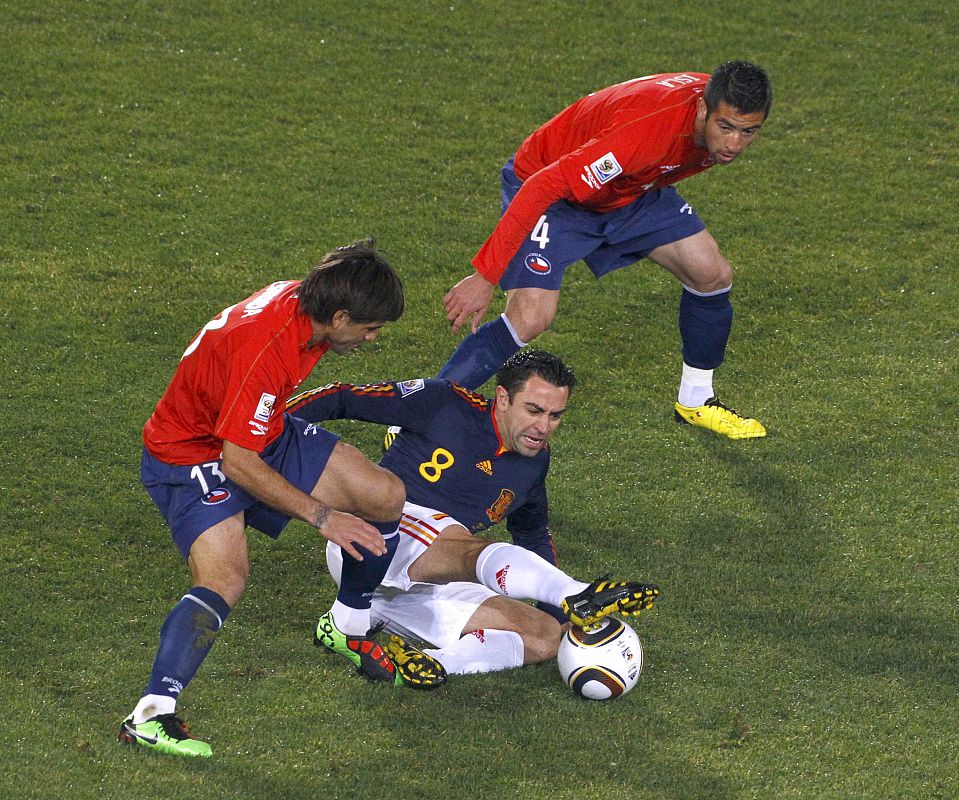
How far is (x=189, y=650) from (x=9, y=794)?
73cm

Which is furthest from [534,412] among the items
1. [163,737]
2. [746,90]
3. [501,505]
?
Answer: [163,737]

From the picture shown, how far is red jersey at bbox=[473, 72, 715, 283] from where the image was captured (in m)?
6.72

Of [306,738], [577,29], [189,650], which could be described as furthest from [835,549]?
A: [577,29]

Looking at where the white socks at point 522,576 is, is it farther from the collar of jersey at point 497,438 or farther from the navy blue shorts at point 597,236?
the navy blue shorts at point 597,236

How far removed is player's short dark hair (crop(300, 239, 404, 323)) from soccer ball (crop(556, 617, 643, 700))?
1477 millimetres

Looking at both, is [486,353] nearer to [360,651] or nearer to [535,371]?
[535,371]

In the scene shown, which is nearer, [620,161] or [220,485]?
[220,485]

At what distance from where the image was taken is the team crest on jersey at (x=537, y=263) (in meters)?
7.12

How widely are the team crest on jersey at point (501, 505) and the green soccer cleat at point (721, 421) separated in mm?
2180

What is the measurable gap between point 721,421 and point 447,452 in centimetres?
230

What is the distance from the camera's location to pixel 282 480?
17.2ft

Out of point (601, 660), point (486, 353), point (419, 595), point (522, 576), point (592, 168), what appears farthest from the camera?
point (486, 353)

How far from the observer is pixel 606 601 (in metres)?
5.45

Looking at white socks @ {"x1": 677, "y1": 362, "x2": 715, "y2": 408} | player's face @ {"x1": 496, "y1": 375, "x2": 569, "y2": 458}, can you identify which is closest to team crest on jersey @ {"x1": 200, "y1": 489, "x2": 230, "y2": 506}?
player's face @ {"x1": 496, "y1": 375, "x2": 569, "y2": 458}
